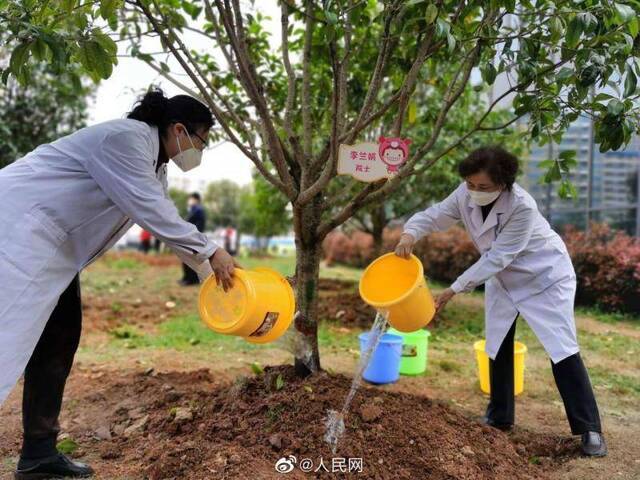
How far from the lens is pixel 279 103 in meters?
3.74

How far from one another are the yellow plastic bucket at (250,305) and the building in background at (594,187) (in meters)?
6.42

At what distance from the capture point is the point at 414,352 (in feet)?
13.3

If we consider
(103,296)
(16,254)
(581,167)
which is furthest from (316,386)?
(581,167)

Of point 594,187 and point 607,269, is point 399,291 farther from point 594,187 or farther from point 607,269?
point 594,187

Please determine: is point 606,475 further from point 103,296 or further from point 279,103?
point 103,296

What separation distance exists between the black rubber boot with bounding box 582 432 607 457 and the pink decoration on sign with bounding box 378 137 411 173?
1.65 m

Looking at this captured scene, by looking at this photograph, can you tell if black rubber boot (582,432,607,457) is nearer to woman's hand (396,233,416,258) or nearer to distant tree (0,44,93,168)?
woman's hand (396,233,416,258)

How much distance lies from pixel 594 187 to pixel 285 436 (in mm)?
8009

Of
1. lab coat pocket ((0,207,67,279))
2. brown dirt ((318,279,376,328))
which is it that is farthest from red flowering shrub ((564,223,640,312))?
lab coat pocket ((0,207,67,279))

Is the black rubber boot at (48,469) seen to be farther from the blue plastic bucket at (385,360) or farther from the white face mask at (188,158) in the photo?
the blue plastic bucket at (385,360)

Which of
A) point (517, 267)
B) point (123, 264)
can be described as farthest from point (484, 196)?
point (123, 264)

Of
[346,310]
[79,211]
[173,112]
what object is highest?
[173,112]

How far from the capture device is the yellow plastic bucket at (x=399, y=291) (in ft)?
7.94

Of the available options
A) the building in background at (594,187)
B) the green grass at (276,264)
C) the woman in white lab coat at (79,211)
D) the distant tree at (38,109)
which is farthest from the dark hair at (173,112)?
the green grass at (276,264)
